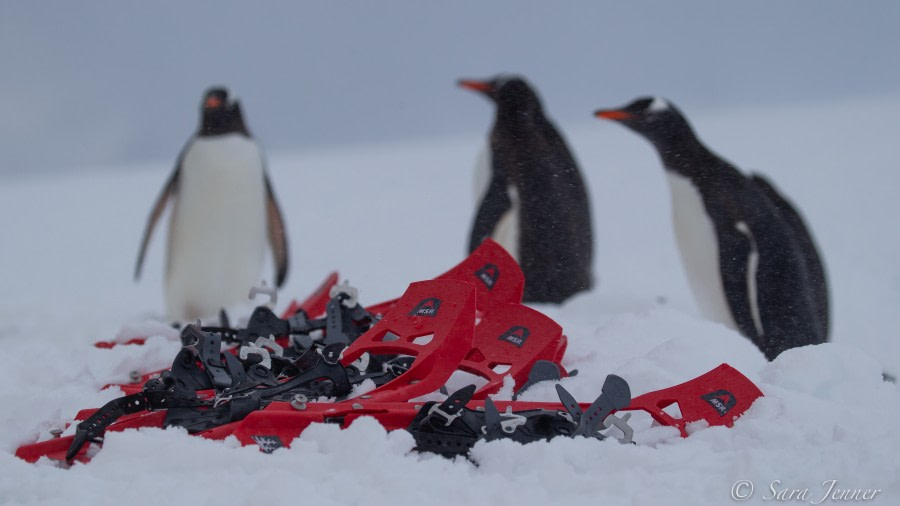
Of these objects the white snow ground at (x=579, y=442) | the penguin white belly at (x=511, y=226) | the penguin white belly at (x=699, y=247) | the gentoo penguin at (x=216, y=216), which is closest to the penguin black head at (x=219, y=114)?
the gentoo penguin at (x=216, y=216)

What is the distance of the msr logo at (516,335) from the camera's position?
162 centimetres

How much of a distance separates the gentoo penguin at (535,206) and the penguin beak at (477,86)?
1.25ft

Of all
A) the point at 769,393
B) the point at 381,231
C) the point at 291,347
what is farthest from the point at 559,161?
the point at 381,231

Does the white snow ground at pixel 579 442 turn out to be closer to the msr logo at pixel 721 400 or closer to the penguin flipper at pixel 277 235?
the msr logo at pixel 721 400

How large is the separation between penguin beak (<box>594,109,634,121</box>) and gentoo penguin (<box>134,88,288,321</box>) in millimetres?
1814

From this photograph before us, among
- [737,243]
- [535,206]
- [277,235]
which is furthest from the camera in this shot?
[277,235]

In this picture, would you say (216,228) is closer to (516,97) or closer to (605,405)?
(516,97)

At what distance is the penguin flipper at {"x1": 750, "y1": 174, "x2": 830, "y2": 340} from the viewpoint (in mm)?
2941

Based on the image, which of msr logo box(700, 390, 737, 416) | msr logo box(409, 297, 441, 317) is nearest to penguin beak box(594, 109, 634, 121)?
msr logo box(409, 297, 441, 317)

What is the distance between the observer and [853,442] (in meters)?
1.15

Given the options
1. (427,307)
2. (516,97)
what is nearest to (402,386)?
(427,307)

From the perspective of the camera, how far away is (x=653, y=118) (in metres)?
3.39

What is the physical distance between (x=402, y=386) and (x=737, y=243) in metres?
1.98

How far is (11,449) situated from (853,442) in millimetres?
1187
